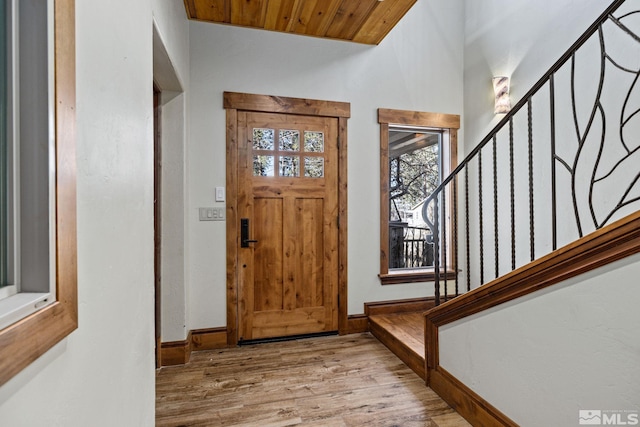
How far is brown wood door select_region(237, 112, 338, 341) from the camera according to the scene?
2850 mm

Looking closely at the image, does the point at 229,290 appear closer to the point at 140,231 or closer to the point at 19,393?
the point at 140,231

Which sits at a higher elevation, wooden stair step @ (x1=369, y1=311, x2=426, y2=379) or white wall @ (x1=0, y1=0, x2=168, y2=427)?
white wall @ (x1=0, y1=0, x2=168, y2=427)

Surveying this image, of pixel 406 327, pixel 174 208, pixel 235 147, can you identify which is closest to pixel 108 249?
pixel 174 208

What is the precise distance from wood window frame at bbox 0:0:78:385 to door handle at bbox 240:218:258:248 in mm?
2085

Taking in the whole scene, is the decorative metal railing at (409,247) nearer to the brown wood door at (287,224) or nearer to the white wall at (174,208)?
the brown wood door at (287,224)

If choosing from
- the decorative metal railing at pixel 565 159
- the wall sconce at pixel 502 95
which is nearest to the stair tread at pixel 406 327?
the decorative metal railing at pixel 565 159

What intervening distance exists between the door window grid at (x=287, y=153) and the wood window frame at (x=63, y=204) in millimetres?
2137

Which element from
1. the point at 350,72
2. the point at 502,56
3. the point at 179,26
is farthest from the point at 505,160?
the point at 179,26

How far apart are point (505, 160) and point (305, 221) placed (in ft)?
6.54

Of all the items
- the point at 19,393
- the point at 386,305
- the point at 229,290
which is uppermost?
the point at 19,393

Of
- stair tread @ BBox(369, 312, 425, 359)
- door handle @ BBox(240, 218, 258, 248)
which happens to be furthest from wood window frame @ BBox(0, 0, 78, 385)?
stair tread @ BBox(369, 312, 425, 359)

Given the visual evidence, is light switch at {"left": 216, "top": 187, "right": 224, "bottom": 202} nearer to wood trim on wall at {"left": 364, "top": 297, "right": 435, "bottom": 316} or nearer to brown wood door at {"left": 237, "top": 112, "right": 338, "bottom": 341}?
brown wood door at {"left": 237, "top": 112, "right": 338, "bottom": 341}

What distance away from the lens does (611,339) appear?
112 cm

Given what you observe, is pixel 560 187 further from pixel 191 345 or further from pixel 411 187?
pixel 191 345
